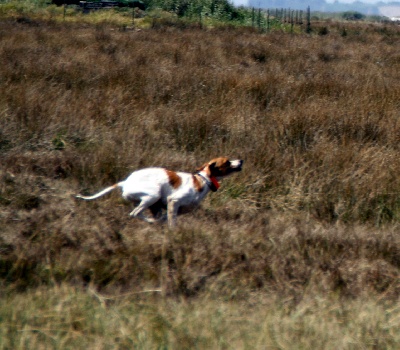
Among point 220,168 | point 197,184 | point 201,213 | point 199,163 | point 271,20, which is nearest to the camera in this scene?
point 197,184

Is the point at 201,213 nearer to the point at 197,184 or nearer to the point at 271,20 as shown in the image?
the point at 197,184

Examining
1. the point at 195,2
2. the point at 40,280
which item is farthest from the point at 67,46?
the point at 195,2

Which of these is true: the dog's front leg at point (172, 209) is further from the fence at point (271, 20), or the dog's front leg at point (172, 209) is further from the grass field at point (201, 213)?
the fence at point (271, 20)

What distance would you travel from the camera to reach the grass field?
4.29 meters

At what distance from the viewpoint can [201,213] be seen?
21.7ft

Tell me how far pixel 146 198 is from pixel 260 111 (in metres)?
4.30

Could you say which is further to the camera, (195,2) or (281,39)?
(195,2)

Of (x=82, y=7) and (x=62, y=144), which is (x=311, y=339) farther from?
(x=82, y=7)

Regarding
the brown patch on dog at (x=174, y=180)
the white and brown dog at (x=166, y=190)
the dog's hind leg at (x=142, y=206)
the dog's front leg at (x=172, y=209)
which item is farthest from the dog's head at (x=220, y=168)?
the dog's hind leg at (x=142, y=206)

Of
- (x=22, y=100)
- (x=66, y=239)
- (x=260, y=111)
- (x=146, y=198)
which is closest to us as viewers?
(x=66, y=239)

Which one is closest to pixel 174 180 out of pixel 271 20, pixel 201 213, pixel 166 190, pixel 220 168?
pixel 166 190

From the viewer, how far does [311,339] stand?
4086 mm

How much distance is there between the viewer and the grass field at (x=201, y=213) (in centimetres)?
429

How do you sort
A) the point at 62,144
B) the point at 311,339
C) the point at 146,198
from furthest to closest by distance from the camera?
1. the point at 62,144
2. the point at 146,198
3. the point at 311,339
